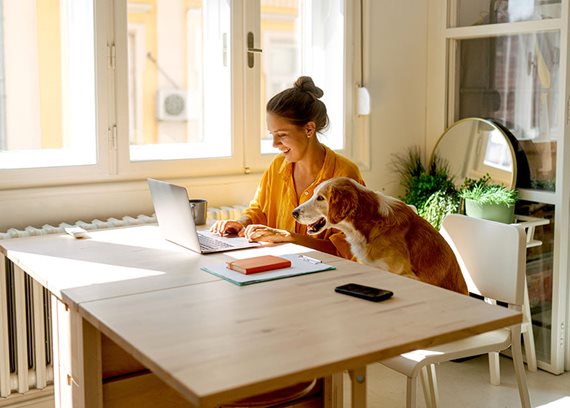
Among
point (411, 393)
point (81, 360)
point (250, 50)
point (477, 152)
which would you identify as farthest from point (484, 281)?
point (250, 50)

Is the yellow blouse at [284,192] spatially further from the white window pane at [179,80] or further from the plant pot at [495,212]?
the plant pot at [495,212]

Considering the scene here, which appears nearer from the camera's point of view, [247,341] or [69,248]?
[247,341]

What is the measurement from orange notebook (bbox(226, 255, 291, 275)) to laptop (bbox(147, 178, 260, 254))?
0.24m

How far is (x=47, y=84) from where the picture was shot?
307cm

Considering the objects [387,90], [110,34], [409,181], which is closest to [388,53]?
[387,90]

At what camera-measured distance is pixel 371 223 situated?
7.80ft

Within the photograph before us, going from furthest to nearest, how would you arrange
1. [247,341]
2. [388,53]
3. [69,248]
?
[388,53], [69,248], [247,341]

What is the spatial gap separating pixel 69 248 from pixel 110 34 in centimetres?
97

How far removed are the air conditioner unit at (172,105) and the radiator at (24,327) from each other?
13.2ft

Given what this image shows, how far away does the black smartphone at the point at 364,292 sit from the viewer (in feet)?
5.69

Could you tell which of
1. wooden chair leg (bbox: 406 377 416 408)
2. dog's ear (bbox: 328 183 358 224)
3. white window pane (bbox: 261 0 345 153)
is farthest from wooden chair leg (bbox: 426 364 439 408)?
white window pane (bbox: 261 0 345 153)

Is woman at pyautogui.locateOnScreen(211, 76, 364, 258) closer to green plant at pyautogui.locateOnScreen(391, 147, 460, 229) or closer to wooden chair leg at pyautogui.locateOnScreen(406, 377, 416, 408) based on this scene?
wooden chair leg at pyautogui.locateOnScreen(406, 377, 416, 408)

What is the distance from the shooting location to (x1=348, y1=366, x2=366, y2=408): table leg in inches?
67.1

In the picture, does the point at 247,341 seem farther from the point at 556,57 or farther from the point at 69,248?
the point at 556,57
